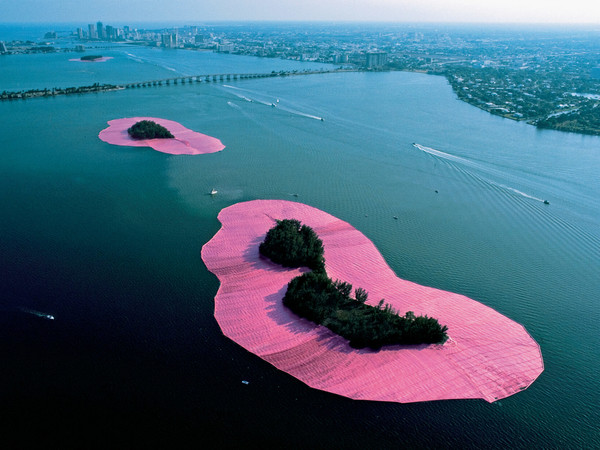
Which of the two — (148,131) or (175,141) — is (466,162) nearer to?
(175,141)

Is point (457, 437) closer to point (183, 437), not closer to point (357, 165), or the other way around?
point (183, 437)

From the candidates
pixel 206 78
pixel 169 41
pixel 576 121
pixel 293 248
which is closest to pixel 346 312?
pixel 293 248

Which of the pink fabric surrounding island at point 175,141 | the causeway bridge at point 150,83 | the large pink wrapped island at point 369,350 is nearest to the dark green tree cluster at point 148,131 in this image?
the pink fabric surrounding island at point 175,141

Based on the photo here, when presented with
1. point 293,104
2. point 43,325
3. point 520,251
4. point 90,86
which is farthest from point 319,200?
point 90,86

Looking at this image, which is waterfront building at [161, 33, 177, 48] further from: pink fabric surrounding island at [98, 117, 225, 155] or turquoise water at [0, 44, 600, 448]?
pink fabric surrounding island at [98, 117, 225, 155]

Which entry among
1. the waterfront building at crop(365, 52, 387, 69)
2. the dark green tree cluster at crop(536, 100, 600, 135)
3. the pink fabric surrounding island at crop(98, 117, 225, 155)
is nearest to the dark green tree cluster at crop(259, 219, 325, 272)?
the pink fabric surrounding island at crop(98, 117, 225, 155)

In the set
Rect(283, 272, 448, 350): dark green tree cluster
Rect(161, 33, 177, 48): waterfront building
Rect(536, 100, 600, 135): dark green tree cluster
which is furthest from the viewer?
Rect(161, 33, 177, 48): waterfront building
